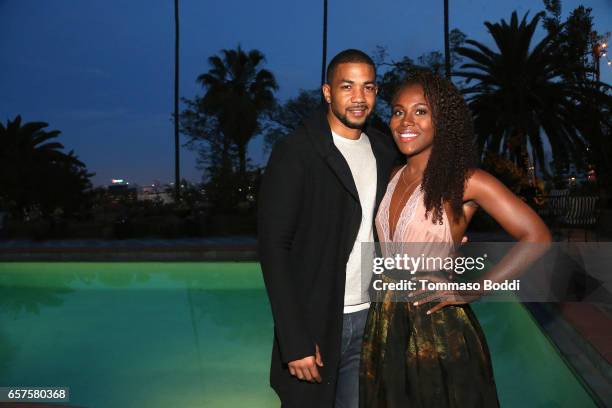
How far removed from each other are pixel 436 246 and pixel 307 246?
0.50m

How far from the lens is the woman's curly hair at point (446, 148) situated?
2.18 meters

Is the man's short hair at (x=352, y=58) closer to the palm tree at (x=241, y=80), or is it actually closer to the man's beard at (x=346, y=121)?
the man's beard at (x=346, y=121)

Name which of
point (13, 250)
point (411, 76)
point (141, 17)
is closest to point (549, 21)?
point (13, 250)

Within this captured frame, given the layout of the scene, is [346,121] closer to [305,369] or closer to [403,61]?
[305,369]

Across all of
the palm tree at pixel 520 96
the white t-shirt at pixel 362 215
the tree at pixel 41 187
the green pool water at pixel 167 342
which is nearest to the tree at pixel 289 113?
the palm tree at pixel 520 96

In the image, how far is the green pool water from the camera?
19.4ft

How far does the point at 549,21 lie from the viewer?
27.8 metres

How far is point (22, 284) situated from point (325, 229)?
10.6 meters

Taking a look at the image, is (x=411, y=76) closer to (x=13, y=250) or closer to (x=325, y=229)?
(x=325, y=229)

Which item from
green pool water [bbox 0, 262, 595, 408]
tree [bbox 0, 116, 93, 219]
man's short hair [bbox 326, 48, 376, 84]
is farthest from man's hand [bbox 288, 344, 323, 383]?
tree [bbox 0, 116, 93, 219]

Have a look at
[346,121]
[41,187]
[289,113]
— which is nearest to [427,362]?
[346,121]

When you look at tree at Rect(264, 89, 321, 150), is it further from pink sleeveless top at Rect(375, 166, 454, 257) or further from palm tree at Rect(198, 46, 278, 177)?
pink sleeveless top at Rect(375, 166, 454, 257)

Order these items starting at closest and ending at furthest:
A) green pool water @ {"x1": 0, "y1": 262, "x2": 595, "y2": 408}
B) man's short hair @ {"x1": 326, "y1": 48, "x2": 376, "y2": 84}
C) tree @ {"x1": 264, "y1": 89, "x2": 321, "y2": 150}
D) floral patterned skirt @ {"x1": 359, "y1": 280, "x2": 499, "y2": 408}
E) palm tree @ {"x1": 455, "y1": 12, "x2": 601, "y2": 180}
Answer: floral patterned skirt @ {"x1": 359, "y1": 280, "x2": 499, "y2": 408} < man's short hair @ {"x1": 326, "y1": 48, "x2": 376, "y2": 84} < green pool water @ {"x1": 0, "y1": 262, "x2": 595, "y2": 408} < palm tree @ {"x1": 455, "y1": 12, "x2": 601, "y2": 180} < tree @ {"x1": 264, "y1": 89, "x2": 321, "y2": 150}

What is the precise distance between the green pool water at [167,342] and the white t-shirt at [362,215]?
9.44ft
